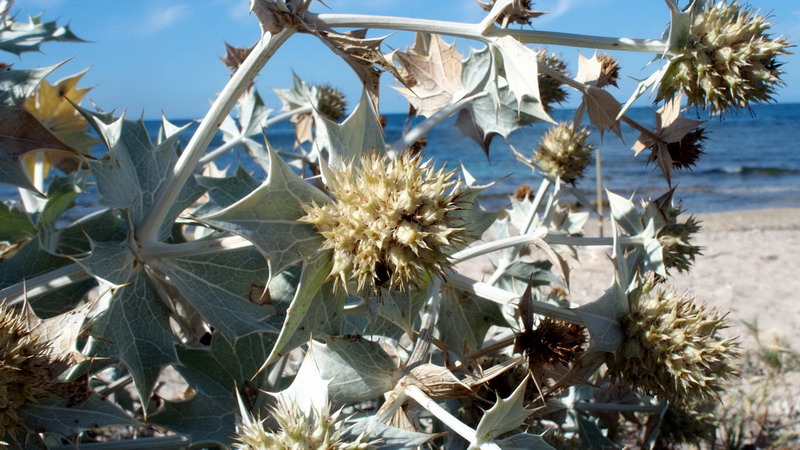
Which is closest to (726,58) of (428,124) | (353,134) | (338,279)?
(428,124)

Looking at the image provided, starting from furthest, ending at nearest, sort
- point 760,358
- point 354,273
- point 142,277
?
1. point 760,358
2. point 142,277
3. point 354,273

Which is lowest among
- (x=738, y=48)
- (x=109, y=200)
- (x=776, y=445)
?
(x=776, y=445)

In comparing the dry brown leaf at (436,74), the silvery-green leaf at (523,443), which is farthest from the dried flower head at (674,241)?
the silvery-green leaf at (523,443)

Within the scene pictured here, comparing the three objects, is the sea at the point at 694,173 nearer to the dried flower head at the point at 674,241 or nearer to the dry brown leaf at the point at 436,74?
the dry brown leaf at the point at 436,74

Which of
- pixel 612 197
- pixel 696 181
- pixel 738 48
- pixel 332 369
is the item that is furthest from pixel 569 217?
pixel 696 181

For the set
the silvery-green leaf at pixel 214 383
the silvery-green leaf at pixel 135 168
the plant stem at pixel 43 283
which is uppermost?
the silvery-green leaf at pixel 135 168

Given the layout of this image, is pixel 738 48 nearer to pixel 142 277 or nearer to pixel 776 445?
pixel 142 277
